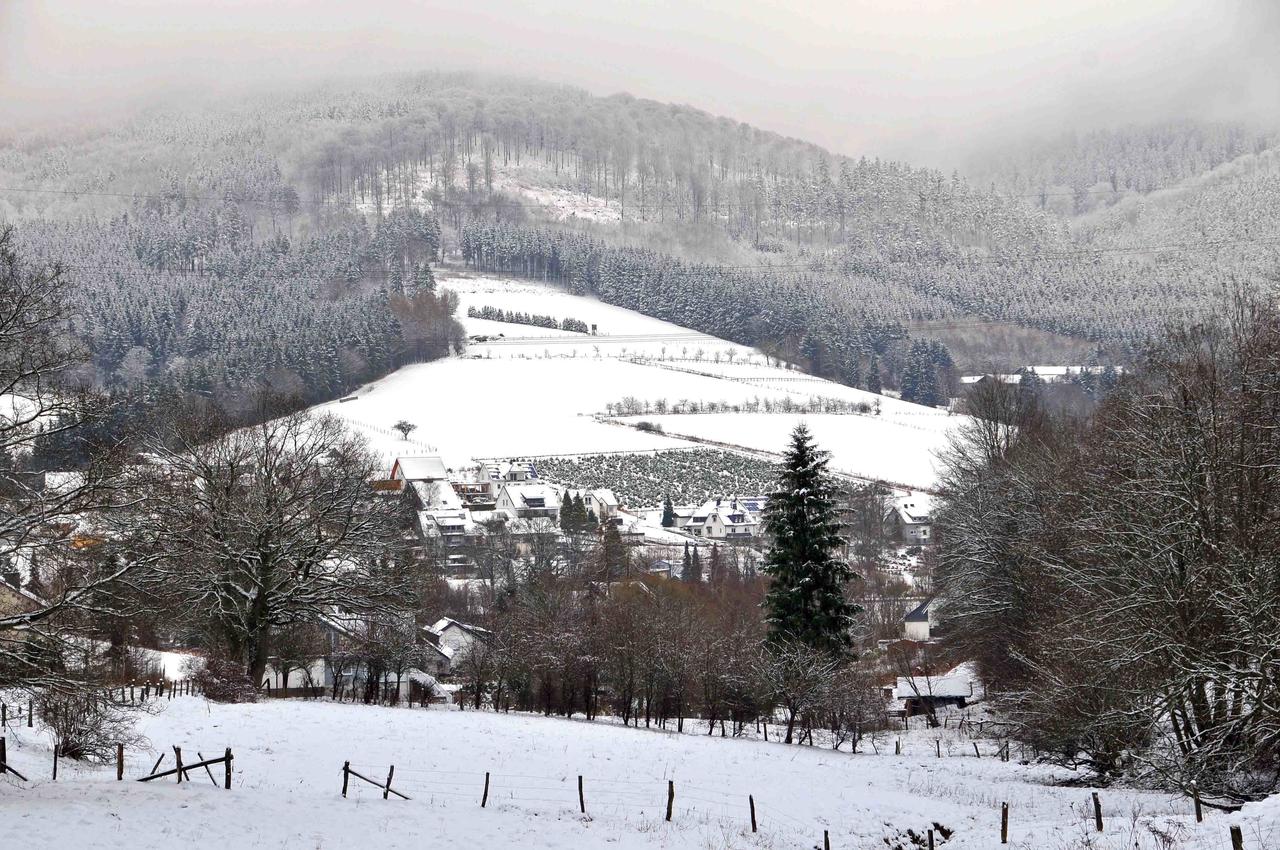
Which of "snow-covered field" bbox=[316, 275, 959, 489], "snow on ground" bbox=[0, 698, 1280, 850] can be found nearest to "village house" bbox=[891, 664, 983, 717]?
"snow on ground" bbox=[0, 698, 1280, 850]

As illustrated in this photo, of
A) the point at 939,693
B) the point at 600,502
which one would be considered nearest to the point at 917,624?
the point at 939,693

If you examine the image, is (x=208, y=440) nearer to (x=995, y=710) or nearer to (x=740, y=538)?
(x=995, y=710)

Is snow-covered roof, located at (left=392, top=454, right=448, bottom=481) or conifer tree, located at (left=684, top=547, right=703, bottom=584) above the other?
snow-covered roof, located at (left=392, top=454, right=448, bottom=481)

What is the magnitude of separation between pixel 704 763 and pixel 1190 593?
443 inches

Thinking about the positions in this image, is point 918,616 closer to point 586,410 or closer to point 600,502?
point 600,502

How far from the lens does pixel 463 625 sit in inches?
2421

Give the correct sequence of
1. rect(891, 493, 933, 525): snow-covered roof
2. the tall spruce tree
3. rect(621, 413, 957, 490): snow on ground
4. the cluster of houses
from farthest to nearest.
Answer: rect(621, 413, 957, 490): snow on ground
rect(891, 493, 933, 525): snow-covered roof
the cluster of houses
the tall spruce tree

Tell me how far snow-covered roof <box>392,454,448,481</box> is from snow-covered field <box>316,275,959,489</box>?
111 inches

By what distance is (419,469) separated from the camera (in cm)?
11688

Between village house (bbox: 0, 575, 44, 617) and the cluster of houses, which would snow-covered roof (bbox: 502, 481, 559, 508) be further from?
village house (bbox: 0, 575, 44, 617)

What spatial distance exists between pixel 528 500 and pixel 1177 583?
87.8m

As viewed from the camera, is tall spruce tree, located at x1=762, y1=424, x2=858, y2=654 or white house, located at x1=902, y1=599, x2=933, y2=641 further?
white house, located at x1=902, y1=599, x2=933, y2=641

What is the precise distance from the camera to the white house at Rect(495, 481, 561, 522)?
347ft

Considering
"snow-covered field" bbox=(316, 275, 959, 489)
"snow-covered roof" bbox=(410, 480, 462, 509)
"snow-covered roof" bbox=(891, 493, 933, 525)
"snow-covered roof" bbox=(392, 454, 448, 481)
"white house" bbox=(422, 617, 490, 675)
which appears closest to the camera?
"white house" bbox=(422, 617, 490, 675)
